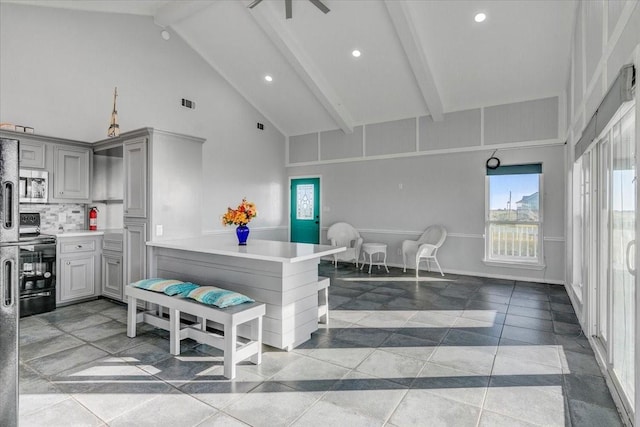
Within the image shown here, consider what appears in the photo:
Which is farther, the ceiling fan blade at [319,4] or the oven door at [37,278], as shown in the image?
the ceiling fan blade at [319,4]

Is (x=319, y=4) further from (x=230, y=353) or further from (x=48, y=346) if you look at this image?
(x=48, y=346)

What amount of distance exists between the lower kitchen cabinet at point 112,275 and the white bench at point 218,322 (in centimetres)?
129

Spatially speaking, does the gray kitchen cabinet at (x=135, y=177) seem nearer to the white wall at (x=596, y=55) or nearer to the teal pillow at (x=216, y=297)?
the teal pillow at (x=216, y=297)

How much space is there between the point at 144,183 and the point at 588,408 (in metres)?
4.48

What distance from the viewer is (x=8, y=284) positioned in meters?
1.49

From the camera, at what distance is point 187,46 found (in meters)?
6.36

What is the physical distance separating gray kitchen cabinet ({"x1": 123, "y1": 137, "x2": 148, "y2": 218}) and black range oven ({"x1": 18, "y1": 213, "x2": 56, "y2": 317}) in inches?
39.4

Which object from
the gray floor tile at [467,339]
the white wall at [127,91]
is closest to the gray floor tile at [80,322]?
the white wall at [127,91]

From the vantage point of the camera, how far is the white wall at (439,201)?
5.63 meters

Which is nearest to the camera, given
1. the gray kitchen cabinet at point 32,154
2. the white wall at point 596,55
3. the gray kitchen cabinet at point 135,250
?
the white wall at point 596,55

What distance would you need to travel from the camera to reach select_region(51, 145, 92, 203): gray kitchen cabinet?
4.48 meters

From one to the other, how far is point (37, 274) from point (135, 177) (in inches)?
63.7

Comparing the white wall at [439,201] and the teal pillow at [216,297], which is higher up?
the white wall at [439,201]

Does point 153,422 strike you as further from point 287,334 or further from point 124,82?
point 124,82
